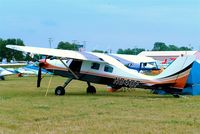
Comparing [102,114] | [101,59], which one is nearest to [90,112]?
[102,114]

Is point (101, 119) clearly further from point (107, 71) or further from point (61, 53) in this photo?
point (61, 53)

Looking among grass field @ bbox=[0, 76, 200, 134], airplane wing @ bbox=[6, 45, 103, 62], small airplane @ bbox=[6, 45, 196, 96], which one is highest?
airplane wing @ bbox=[6, 45, 103, 62]

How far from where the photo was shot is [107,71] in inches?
847

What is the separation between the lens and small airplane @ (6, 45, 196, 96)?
64.7 ft

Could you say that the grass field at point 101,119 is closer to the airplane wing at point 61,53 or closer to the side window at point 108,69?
the side window at point 108,69

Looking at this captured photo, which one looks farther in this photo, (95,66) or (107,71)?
(95,66)

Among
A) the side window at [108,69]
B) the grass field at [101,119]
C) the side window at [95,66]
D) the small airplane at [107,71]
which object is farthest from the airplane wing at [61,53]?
the grass field at [101,119]

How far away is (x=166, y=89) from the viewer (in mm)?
20047

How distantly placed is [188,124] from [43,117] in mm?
3930

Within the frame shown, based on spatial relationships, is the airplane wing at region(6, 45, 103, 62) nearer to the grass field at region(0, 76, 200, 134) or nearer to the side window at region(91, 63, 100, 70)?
the side window at region(91, 63, 100, 70)

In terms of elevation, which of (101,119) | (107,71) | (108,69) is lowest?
(101,119)

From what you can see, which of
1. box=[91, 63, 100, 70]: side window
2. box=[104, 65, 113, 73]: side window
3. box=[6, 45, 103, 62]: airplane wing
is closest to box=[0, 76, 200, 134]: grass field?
box=[104, 65, 113, 73]: side window

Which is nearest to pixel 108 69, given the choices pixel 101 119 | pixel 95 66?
pixel 95 66

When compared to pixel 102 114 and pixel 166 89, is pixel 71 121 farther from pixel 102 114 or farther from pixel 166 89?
pixel 166 89
